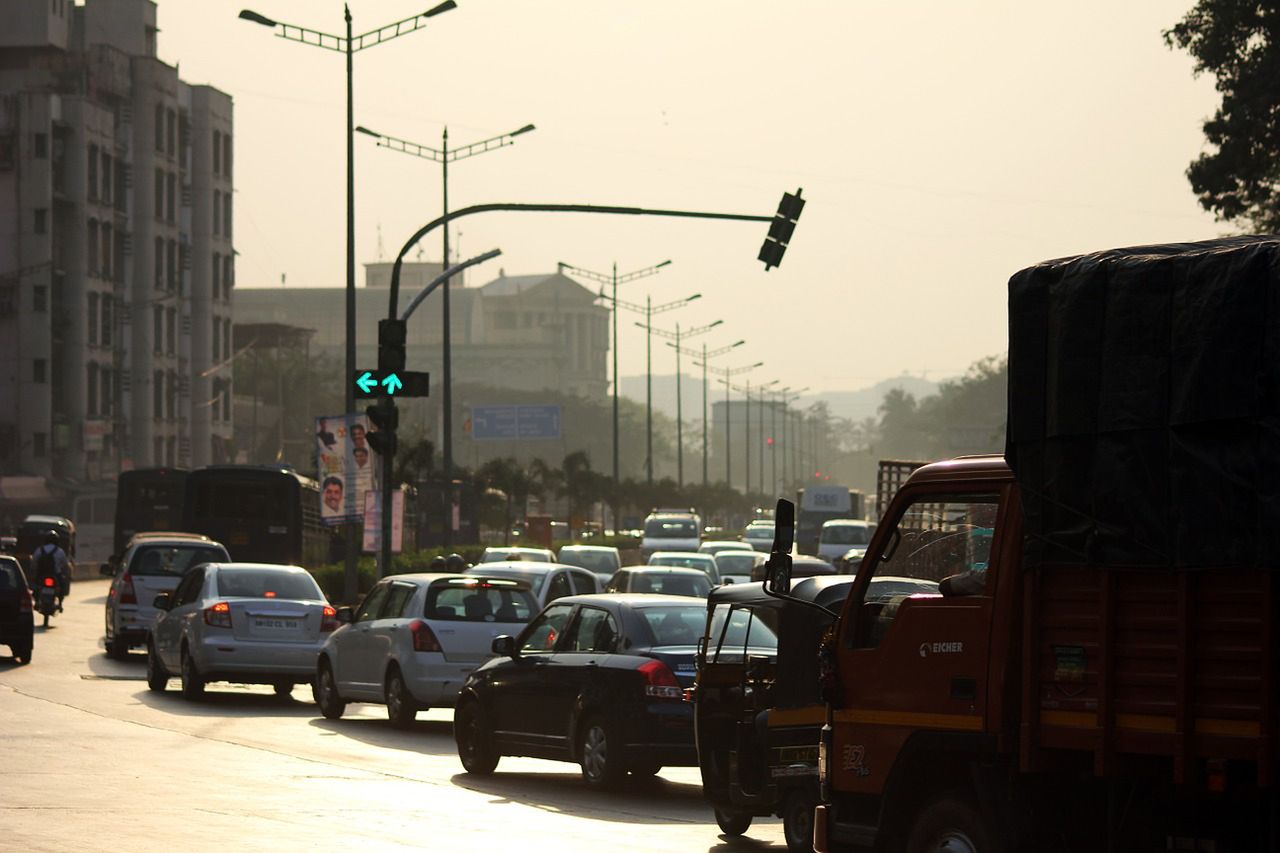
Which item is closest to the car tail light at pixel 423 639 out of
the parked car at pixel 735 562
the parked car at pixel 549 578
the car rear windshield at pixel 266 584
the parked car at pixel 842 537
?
the car rear windshield at pixel 266 584

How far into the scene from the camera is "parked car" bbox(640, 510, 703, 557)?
62156mm

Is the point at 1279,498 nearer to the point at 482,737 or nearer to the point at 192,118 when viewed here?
the point at 482,737

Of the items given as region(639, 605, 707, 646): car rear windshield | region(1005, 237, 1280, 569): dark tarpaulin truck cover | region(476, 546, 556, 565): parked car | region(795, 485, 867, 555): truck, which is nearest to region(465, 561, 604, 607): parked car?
region(476, 546, 556, 565): parked car

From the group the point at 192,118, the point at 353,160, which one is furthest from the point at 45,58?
the point at 353,160

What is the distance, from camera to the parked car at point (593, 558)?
1769 inches

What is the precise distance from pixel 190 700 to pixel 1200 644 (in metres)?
18.7

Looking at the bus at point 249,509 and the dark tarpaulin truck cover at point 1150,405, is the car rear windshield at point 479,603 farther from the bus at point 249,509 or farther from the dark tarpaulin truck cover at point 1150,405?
the bus at point 249,509

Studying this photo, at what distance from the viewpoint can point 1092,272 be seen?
8352mm

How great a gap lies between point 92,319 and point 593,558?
175 ft

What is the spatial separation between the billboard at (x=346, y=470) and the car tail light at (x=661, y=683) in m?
19.3

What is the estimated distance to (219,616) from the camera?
2458 centimetres

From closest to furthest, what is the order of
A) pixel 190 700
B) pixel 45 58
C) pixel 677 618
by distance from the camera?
1. pixel 677 618
2. pixel 190 700
3. pixel 45 58

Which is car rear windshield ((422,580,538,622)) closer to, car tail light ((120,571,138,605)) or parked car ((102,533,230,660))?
parked car ((102,533,230,660))

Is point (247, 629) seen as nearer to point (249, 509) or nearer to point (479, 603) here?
point (479, 603)
